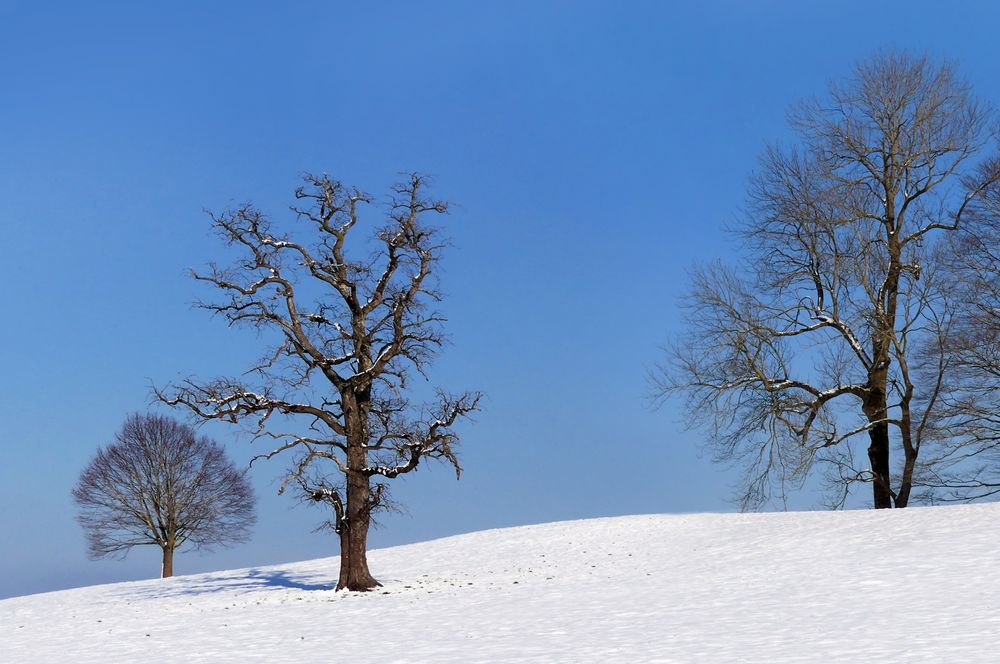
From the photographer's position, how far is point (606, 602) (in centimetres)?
1852

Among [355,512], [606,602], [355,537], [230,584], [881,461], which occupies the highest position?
[881,461]

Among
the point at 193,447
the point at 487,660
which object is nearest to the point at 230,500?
the point at 193,447

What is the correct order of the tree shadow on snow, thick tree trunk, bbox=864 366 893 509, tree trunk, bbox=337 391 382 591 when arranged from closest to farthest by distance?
tree trunk, bbox=337 391 382 591, the tree shadow on snow, thick tree trunk, bbox=864 366 893 509

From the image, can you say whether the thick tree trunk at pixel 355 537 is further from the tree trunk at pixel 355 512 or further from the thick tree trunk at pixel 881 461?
the thick tree trunk at pixel 881 461

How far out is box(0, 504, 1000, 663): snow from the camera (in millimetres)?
13383

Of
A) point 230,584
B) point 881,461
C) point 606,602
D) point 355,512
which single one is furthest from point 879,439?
point 230,584

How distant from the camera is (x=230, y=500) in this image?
3456 centimetres

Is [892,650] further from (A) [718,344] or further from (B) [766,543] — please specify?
(A) [718,344]

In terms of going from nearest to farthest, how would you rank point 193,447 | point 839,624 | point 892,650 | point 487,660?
1. point 892,650
2. point 487,660
3. point 839,624
4. point 193,447

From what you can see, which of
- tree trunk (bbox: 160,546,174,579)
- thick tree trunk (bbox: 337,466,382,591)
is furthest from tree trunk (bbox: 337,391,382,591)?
tree trunk (bbox: 160,546,174,579)

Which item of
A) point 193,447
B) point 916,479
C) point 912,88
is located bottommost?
point 916,479

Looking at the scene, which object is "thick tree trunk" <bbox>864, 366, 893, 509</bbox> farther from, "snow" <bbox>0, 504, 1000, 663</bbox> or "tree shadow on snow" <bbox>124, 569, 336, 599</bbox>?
"tree shadow on snow" <bbox>124, 569, 336, 599</bbox>

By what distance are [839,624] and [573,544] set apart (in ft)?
48.7

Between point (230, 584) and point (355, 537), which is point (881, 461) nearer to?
point (355, 537)
